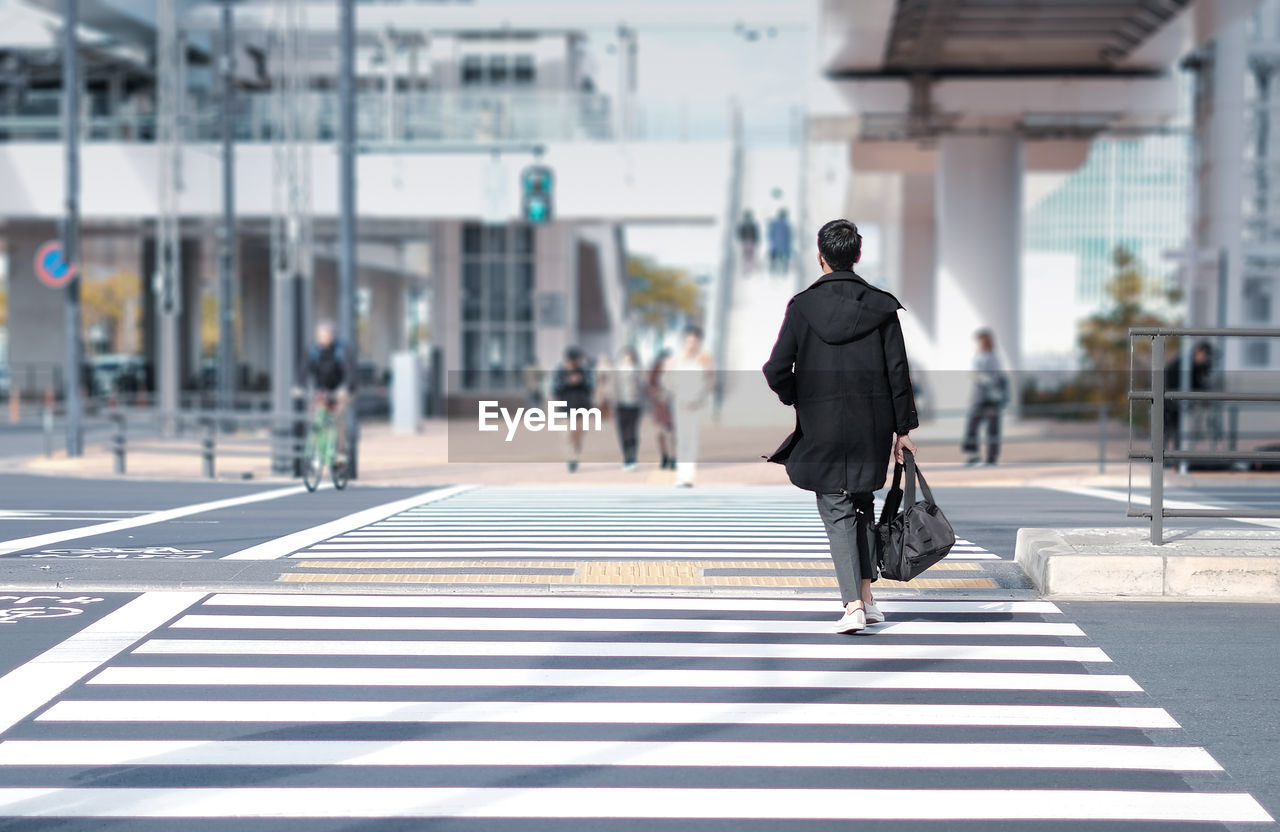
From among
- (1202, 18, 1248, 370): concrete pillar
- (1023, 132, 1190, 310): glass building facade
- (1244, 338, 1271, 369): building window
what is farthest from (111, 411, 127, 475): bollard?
(1023, 132, 1190, 310): glass building facade

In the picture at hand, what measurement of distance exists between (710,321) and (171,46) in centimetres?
1480

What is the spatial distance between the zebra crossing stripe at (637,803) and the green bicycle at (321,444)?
1319cm

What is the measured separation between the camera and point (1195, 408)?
2481cm

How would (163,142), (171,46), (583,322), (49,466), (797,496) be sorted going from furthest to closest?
(583,322) → (171,46) → (163,142) → (49,466) → (797,496)

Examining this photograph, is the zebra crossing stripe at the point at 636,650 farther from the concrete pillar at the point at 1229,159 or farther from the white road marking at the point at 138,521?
the concrete pillar at the point at 1229,159

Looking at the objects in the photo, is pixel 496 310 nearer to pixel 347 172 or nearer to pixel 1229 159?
pixel 1229 159

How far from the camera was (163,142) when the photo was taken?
3291cm

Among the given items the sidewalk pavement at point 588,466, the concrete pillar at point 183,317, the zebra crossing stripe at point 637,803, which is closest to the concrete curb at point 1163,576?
the zebra crossing stripe at point 637,803

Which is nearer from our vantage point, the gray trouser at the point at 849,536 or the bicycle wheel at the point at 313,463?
the gray trouser at the point at 849,536

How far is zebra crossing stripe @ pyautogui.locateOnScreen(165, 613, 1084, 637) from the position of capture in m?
7.90

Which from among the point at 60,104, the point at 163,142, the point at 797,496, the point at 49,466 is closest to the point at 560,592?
the point at 797,496

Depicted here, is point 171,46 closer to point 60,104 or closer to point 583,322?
point 60,104

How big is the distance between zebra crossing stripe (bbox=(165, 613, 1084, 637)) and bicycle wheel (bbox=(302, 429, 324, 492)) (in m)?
10.1

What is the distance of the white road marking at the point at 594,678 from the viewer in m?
6.66
